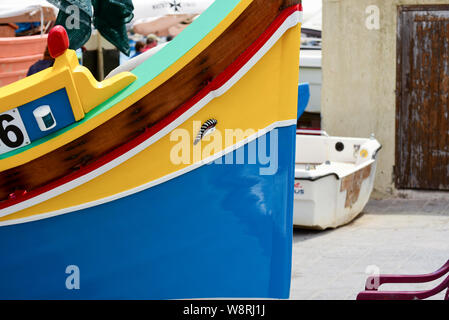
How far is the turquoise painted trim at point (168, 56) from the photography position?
163 inches

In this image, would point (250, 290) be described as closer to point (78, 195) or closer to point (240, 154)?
point (240, 154)

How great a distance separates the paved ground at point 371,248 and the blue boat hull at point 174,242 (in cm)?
196

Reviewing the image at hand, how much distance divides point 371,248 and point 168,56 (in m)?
4.37

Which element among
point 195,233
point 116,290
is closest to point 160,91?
point 195,233

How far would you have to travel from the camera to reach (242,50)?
4.34 m

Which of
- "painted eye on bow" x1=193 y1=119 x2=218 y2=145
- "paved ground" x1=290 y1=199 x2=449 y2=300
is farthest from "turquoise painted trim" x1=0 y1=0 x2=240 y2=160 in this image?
"paved ground" x1=290 y1=199 x2=449 y2=300

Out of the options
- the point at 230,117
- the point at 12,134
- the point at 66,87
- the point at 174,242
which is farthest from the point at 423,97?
the point at 12,134

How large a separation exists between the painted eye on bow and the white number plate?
0.91 meters

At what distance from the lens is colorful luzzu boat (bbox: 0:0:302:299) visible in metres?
4.14

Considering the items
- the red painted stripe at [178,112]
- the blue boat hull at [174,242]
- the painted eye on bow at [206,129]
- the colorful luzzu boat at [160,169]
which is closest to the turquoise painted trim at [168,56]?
the colorful luzzu boat at [160,169]

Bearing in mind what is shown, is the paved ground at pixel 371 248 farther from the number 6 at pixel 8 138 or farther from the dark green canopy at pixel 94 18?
the number 6 at pixel 8 138

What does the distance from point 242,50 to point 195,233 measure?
1.07 m

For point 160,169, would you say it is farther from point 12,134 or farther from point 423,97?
point 423,97

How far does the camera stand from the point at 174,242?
451cm
